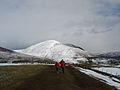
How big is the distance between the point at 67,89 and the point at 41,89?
298cm

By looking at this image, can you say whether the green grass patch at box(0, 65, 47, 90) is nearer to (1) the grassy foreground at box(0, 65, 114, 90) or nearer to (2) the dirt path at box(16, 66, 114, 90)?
(1) the grassy foreground at box(0, 65, 114, 90)

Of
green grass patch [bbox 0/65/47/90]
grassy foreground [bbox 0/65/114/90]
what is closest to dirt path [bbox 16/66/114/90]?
grassy foreground [bbox 0/65/114/90]

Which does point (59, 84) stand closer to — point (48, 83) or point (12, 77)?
point (48, 83)

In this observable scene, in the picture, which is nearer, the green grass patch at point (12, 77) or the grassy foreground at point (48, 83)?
the grassy foreground at point (48, 83)

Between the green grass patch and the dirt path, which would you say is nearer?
the dirt path

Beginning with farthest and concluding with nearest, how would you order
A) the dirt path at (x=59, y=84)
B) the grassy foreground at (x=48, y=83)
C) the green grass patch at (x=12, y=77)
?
the green grass patch at (x=12, y=77), the grassy foreground at (x=48, y=83), the dirt path at (x=59, y=84)

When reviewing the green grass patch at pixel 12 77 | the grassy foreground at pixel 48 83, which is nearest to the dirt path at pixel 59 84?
the grassy foreground at pixel 48 83

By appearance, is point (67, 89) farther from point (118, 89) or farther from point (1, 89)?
point (118, 89)

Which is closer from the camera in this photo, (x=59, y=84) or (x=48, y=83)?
(x=59, y=84)

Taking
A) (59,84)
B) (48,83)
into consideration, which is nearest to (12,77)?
(48,83)

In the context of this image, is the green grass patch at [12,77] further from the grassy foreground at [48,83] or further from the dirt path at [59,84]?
the dirt path at [59,84]

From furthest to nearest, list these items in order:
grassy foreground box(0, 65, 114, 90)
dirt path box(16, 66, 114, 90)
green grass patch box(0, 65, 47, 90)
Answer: green grass patch box(0, 65, 47, 90) < grassy foreground box(0, 65, 114, 90) < dirt path box(16, 66, 114, 90)

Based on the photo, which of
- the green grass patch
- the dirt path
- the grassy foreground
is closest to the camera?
the dirt path

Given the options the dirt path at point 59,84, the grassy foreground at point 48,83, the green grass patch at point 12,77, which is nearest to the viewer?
the dirt path at point 59,84
